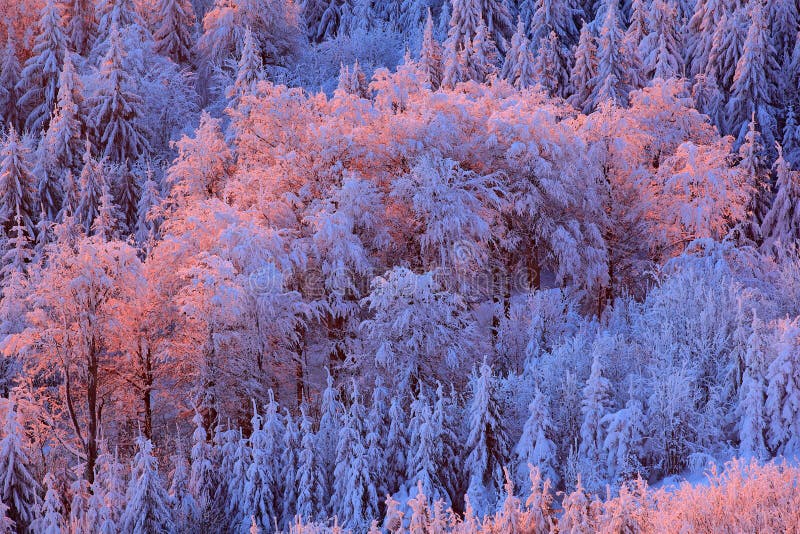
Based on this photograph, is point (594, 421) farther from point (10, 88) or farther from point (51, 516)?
point (10, 88)

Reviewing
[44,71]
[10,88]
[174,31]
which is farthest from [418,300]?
[174,31]

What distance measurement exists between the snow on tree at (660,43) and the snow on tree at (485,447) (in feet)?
102

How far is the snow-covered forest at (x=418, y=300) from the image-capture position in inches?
584

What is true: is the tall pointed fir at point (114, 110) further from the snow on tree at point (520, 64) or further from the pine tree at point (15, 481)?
the pine tree at point (15, 481)

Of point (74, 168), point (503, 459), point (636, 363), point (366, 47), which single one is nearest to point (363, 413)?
point (503, 459)

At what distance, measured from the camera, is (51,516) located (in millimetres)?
17469

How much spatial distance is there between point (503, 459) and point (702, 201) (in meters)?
17.3

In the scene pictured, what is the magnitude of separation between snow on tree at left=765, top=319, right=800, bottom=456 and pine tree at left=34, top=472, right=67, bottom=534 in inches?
544

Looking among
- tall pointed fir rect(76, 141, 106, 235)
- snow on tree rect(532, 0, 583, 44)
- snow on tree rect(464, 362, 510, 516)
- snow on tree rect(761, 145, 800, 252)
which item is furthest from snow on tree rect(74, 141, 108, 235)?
snow on tree rect(761, 145, 800, 252)

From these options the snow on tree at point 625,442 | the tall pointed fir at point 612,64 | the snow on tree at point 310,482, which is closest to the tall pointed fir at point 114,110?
the tall pointed fir at point 612,64

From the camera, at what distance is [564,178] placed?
84.9ft

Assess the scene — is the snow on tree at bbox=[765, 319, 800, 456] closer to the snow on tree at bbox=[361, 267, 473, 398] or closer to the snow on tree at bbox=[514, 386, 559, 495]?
the snow on tree at bbox=[514, 386, 559, 495]

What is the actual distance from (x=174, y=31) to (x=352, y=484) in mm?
44323

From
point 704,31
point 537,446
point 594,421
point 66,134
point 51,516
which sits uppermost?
point 704,31
